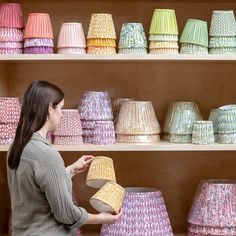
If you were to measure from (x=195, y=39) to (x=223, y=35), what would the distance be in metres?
0.08

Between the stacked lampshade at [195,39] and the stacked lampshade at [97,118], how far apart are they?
0.28 m

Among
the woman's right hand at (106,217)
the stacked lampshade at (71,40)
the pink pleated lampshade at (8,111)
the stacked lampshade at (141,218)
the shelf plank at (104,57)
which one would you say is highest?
the stacked lampshade at (71,40)

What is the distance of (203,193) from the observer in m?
1.92

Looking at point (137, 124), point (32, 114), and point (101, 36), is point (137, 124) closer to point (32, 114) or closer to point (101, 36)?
A: point (101, 36)

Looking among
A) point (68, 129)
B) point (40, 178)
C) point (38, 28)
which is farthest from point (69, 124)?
point (40, 178)

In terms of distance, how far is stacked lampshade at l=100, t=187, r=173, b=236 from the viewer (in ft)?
6.04

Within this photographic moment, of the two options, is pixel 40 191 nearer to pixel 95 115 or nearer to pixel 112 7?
pixel 95 115

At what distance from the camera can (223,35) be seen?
1.89m

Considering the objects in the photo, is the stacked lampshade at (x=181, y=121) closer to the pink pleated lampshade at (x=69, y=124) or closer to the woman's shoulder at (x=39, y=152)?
the pink pleated lampshade at (x=69, y=124)

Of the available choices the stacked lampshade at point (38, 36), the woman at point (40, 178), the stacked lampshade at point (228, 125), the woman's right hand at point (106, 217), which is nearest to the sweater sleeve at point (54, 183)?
the woman at point (40, 178)

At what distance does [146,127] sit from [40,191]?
19.6 inches

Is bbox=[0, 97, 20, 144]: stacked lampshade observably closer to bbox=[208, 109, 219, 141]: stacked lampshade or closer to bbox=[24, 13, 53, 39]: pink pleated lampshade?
bbox=[24, 13, 53, 39]: pink pleated lampshade

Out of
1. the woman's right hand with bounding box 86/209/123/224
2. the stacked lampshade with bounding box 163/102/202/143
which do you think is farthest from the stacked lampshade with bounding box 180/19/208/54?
the woman's right hand with bounding box 86/209/123/224

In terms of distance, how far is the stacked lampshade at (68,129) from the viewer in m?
1.86
